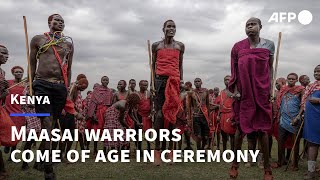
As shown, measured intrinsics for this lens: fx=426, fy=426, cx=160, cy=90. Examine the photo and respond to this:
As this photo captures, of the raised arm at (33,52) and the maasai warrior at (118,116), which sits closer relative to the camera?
the raised arm at (33,52)

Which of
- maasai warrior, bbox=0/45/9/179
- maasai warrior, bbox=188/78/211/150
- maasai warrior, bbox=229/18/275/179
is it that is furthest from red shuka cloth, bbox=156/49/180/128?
maasai warrior, bbox=188/78/211/150

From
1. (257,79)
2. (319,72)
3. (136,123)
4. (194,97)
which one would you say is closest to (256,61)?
(257,79)

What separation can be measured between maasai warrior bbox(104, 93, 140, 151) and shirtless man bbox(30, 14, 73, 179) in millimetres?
3831

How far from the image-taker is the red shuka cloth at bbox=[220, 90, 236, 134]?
10.2 meters

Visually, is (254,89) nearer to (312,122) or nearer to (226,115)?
(312,122)

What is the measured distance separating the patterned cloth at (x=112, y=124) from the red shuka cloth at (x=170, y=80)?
248 centimetres

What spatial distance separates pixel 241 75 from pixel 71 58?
2595 mm

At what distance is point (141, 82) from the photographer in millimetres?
12133

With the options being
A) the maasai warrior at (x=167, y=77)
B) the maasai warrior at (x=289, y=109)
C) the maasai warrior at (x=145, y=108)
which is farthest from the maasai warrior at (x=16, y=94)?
the maasai warrior at (x=289, y=109)

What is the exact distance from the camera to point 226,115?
34.9ft

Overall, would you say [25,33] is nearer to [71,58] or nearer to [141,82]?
[71,58]

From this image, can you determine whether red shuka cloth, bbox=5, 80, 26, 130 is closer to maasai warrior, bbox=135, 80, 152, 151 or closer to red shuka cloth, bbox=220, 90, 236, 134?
maasai warrior, bbox=135, 80, 152, 151

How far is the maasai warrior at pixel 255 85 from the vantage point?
19.5 feet

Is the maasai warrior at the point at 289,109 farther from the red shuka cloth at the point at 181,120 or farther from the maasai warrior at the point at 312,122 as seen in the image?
the red shuka cloth at the point at 181,120
